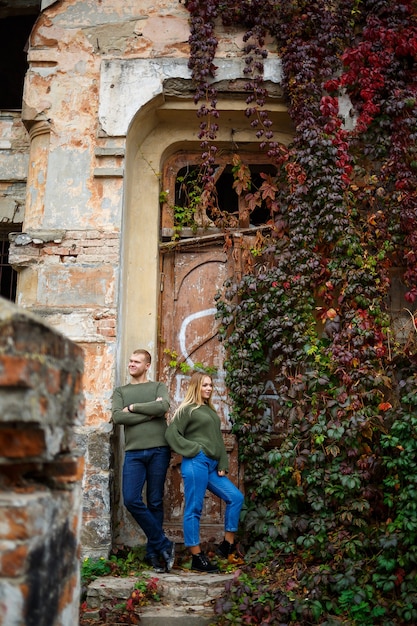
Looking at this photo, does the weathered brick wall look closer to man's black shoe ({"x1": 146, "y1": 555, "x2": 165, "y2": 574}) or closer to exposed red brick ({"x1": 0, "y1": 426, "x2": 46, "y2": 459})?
exposed red brick ({"x1": 0, "y1": 426, "x2": 46, "y2": 459})

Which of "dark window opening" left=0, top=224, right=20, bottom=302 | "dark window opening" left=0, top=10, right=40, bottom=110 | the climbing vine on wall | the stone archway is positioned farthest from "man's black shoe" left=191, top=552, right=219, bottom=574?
"dark window opening" left=0, top=10, right=40, bottom=110

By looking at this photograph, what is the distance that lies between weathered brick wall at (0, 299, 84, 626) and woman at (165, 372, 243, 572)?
3.87 m

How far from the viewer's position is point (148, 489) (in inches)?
234

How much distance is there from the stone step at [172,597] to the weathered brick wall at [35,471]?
343 centimetres

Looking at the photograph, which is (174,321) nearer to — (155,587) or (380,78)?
(155,587)

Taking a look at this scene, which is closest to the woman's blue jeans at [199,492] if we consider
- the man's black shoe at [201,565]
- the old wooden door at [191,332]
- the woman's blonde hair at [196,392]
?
the man's black shoe at [201,565]

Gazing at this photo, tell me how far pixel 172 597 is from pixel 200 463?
1.07m

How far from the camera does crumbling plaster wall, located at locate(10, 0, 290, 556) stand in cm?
637

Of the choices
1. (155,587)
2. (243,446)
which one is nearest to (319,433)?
(243,446)

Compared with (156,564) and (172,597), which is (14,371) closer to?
(172,597)

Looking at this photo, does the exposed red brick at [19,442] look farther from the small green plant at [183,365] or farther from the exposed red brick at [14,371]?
the small green plant at [183,365]

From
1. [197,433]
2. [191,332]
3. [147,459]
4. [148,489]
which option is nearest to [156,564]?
[148,489]

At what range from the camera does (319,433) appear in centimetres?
593

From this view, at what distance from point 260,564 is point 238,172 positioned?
3982 millimetres
